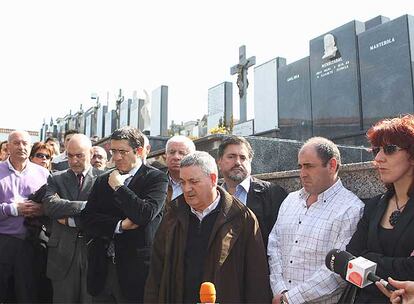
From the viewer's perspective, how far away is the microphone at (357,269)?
1982 mm

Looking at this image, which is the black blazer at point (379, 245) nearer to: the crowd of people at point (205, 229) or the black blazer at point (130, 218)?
the crowd of people at point (205, 229)

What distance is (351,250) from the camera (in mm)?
2570

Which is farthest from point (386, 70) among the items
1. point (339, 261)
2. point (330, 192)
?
point (339, 261)

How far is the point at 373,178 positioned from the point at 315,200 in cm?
46

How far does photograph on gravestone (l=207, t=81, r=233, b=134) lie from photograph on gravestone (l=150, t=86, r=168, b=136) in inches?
82.8

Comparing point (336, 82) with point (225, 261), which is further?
point (336, 82)

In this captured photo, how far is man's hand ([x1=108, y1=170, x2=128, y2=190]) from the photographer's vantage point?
330 cm

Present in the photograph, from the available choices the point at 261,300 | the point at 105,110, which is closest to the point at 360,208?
the point at 261,300

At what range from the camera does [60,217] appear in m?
3.86

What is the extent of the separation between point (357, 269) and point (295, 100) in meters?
12.1

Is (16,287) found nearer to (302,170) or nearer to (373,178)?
(302,170)

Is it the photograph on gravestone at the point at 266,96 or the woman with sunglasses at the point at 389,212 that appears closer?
the woman with sunglasses at the point at 389,212

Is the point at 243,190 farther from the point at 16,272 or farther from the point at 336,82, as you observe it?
the point at 336,82

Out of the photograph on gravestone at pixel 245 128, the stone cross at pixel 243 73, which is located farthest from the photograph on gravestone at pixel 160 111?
the photograph on gravestone at pixel 245 128
